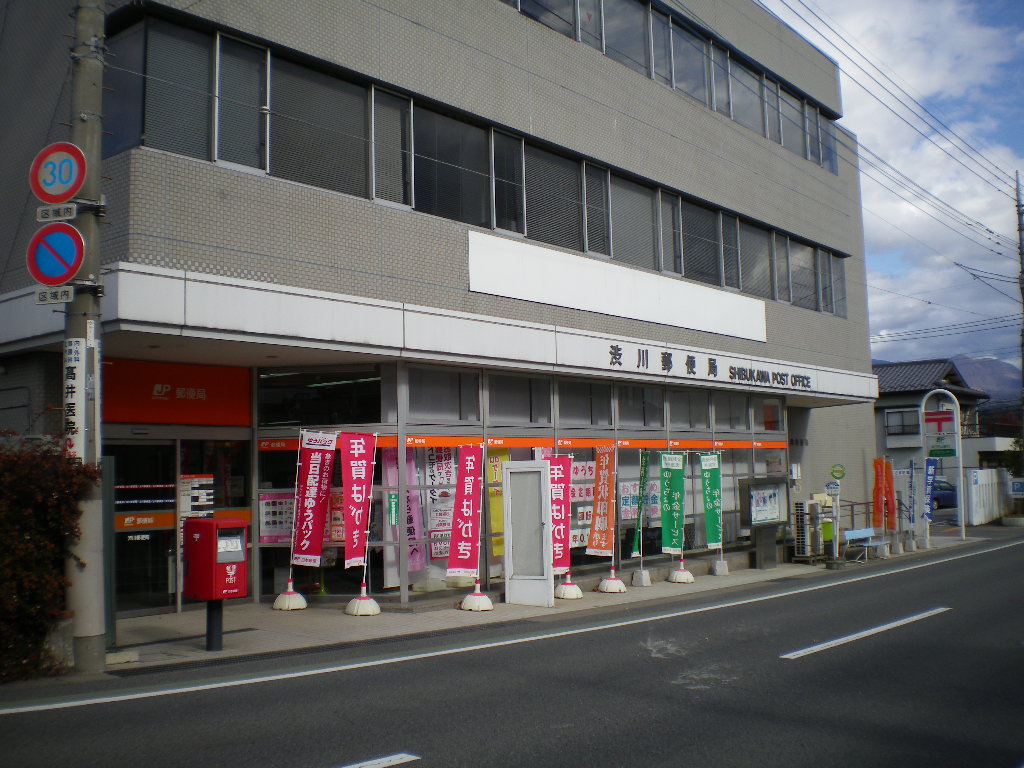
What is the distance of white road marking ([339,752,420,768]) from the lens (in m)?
5.75

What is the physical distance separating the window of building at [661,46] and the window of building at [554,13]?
3.19m

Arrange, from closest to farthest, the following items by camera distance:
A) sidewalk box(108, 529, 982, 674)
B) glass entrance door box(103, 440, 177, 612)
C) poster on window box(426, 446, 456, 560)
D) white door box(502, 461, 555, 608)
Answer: sidewalk box(108, 529, 982, 674) < glass entrance door box(103, 440, 177, 612) < white door box(502, 461, 555, 608) < poster on window box(426, 446, 456, 560)

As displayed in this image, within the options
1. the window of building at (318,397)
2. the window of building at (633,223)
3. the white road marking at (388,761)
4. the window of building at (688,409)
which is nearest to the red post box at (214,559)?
the window of building at (318,397)

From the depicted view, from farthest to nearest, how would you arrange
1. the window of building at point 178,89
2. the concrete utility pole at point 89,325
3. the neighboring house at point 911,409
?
1. the neighboring house at point 911,409
2. the window of building at point 178,89
3. the concrete utility pole at point 89,325

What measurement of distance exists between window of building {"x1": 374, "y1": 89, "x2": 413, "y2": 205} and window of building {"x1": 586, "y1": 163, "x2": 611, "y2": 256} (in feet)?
16.0

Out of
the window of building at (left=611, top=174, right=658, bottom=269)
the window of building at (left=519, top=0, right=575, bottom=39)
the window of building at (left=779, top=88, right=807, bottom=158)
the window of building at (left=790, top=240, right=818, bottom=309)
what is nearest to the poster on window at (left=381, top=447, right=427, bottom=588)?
the window of building at (left=611, top=174, right=658, bottom=269)

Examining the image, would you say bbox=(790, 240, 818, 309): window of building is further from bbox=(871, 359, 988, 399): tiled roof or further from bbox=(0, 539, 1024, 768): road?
bbox=(871, 359, 988, 399): tiled roof

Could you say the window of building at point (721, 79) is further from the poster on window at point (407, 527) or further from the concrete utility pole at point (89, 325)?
the concrete utility pole at point (89, 325)

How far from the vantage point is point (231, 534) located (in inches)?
393

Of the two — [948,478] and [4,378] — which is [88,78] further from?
[948,478]

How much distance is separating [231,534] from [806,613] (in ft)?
26.4

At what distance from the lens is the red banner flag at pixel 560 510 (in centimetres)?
1477

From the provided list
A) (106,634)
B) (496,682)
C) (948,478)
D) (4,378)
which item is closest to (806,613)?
(496,682)

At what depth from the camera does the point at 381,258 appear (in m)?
14.2
